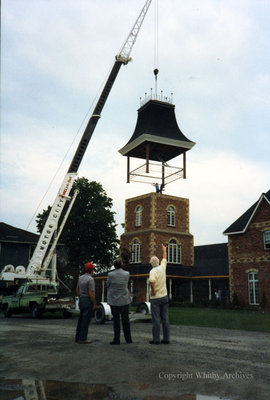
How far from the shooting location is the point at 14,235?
1374 inches

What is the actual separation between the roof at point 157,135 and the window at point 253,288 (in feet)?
40.8

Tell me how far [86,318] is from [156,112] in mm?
29139

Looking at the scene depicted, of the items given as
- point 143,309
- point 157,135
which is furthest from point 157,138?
point 143,309

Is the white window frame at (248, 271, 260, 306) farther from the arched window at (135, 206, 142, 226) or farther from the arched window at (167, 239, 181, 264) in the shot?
Answer: the arched window at (135, 206, 142, 226)

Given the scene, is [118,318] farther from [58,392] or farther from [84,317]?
[58,392]

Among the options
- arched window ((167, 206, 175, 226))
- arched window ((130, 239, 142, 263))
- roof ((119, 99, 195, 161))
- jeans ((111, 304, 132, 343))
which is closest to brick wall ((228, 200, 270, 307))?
arched window ((167, 206, 175, 226))

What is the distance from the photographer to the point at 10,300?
17812mm

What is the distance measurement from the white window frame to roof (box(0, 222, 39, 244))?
19317 millimetres

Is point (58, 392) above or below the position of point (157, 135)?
below

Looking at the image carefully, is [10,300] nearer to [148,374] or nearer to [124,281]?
[124,281]

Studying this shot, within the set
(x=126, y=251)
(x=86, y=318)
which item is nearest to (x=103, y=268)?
(x=126, y=251)

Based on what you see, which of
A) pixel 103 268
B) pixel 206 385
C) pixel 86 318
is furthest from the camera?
pixel 103 268

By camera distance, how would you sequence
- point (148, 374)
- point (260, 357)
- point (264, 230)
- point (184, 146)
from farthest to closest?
point (184, 146) → point (264, 230) → point (260, 357) → point (148, 374)

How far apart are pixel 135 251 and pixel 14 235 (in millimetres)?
11441
